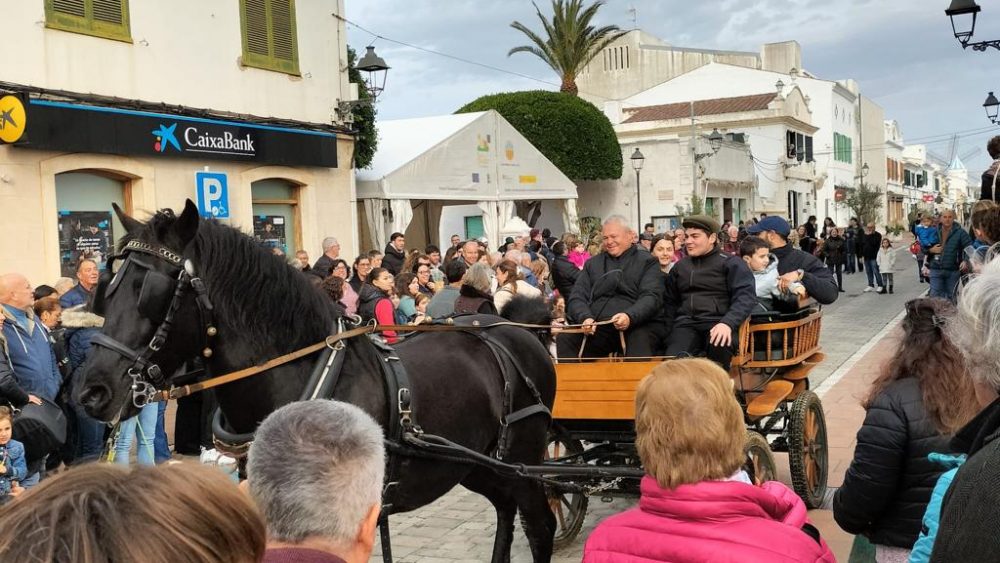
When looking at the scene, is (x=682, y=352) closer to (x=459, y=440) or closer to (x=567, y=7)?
(x=459, y=440)

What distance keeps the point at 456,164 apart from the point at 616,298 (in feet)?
41.0

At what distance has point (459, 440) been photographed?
4.36 metres

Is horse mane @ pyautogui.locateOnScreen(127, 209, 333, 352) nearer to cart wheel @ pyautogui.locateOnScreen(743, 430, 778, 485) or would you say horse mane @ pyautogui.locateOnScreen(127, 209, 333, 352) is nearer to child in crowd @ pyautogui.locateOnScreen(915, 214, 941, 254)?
cart wheel @ pyautogui.locateOnScreen(743, 430, 778, 485)

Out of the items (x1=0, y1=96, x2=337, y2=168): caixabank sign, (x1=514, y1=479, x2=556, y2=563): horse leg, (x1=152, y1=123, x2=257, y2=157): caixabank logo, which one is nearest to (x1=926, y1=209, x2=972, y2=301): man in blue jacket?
(x1=514, y1=479, x2=556, y2=563): horse leg

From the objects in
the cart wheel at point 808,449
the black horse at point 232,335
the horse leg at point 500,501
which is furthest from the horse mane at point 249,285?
the cart wheel at point 808,449

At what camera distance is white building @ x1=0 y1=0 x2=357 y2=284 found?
36.4ft

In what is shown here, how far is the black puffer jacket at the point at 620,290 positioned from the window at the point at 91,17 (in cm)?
874

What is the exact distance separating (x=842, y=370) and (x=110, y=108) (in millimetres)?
10551

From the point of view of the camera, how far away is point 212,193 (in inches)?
532

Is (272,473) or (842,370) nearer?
(272,473)

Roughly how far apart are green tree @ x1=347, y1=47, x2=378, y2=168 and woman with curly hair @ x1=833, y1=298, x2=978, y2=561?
45.5ft

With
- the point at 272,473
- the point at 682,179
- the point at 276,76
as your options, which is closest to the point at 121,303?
the point at 272,473

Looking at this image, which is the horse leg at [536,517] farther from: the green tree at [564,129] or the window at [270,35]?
the green tree at [564,129]

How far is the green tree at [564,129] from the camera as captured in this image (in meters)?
31.1
